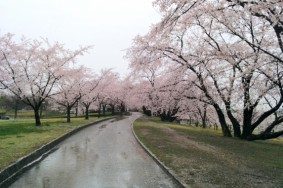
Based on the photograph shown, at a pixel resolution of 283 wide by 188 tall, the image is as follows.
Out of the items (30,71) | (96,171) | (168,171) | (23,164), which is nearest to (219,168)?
(168,171)

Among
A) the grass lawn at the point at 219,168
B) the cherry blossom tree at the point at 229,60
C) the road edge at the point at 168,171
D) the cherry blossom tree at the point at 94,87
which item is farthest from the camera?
the cherry blossom tree at the point at 94,87

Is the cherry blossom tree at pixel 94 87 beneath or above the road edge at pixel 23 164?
above

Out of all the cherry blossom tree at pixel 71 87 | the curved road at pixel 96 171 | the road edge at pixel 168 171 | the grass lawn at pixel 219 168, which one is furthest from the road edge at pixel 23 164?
the cherry blossom tree at pixel 71 87

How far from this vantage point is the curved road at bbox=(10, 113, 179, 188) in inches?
424

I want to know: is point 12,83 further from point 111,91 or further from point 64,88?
point 111,91

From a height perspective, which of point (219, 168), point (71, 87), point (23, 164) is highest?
point (71, 87)

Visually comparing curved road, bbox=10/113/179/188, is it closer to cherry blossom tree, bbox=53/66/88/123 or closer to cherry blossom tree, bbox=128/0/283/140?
cherry blossom tree, bbox=128/0/283/140

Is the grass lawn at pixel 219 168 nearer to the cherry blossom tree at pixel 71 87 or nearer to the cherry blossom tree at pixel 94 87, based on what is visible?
the cherry blossom tree at pixel 71 87

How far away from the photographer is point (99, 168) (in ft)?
43.8

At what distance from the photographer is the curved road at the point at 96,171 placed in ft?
35.3

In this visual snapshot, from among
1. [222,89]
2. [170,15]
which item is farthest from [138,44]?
[170,15]

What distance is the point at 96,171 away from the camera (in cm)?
1270

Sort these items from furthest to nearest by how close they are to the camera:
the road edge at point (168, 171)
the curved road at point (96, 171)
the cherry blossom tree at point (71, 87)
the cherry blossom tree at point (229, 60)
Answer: the cherry blossom tree at point (71, 87) < the cherry blossom tree at point (229, 60) < the curved road at point (96, 171) < the road edge at point (168, 171)

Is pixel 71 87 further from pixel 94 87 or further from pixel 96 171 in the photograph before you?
pixel 96 171
